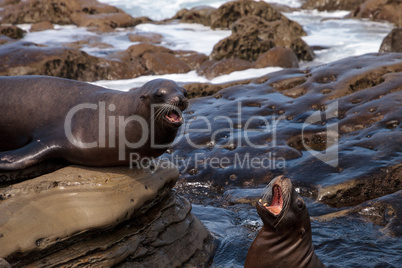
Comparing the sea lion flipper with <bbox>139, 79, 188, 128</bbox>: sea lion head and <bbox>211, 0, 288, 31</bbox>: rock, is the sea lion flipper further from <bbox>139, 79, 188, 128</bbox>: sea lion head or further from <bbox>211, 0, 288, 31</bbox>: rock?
<bbox>211, 0, 288, 31</bbox>: rock

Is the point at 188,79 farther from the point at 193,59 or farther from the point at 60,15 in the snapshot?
the point at 60,15

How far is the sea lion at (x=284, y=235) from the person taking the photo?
199 inches

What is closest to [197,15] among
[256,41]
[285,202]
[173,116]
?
[256,41]

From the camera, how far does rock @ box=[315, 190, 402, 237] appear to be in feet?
20.6

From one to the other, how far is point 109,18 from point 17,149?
25.5m

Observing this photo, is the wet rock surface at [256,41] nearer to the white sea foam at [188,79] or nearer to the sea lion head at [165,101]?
the white sea foam at [188,79]

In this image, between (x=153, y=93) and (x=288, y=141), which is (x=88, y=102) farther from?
(x=288, y=141)

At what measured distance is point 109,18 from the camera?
29.4 meters

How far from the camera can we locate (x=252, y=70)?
51.3ft

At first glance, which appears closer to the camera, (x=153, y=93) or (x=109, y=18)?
(x=153, y=93)

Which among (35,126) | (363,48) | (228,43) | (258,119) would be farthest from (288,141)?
(363,48)

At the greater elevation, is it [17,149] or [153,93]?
[153,93]

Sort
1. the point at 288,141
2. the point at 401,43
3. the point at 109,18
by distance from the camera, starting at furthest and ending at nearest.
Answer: the point at 109,18, the point at 401,43, the point at 288,141

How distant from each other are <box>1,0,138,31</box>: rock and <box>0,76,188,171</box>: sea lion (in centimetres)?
2377
